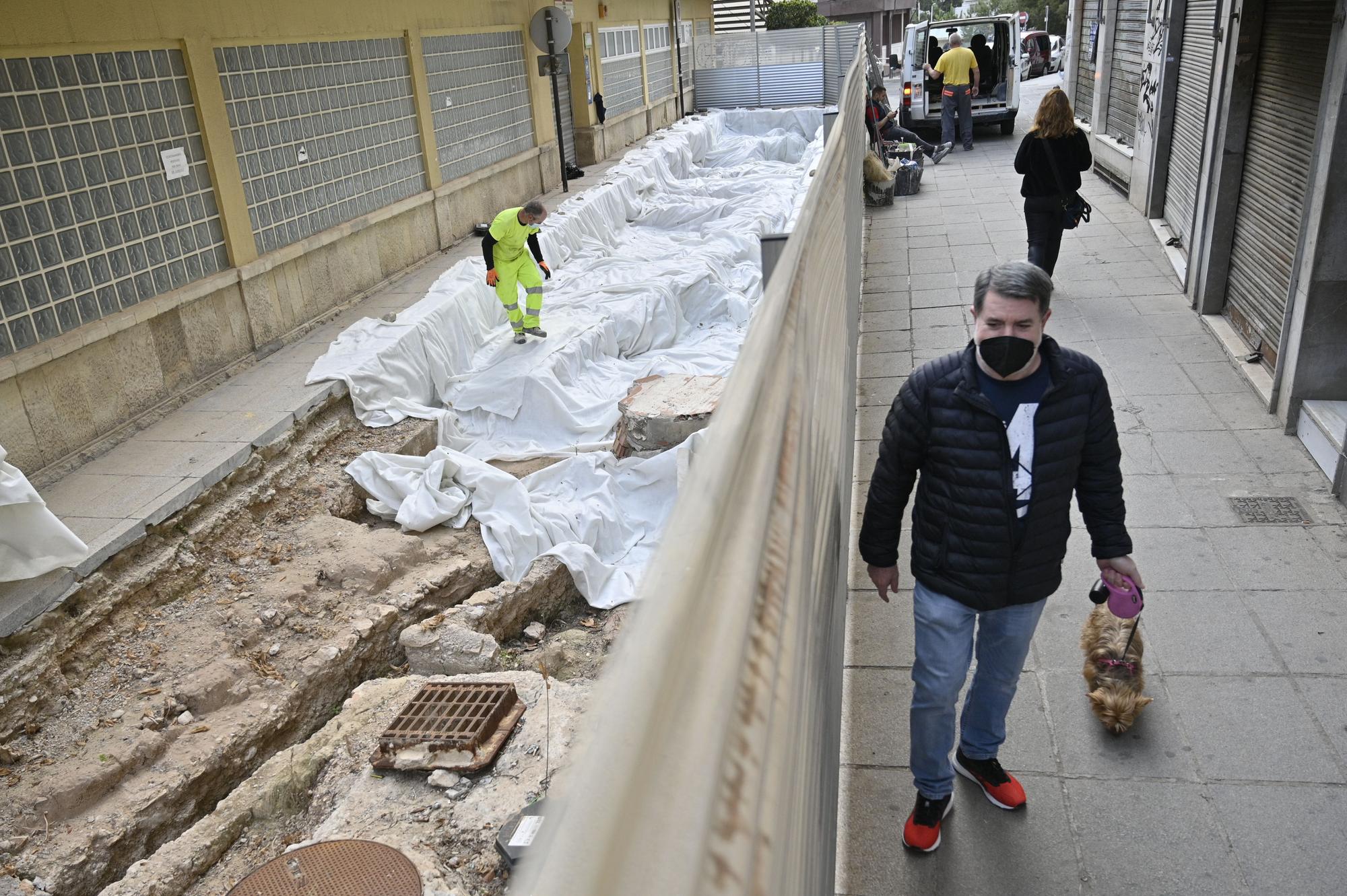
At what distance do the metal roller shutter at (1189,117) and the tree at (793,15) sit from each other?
25.0m

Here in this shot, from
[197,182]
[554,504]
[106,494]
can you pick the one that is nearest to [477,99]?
[197,182]

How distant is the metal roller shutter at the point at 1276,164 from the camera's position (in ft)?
21.2

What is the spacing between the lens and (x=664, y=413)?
7340 mm

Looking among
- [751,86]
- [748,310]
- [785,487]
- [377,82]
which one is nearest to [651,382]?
[748,310]

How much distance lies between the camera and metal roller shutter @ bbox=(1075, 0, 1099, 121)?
15867 millimetres

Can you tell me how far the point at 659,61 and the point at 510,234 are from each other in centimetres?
1684

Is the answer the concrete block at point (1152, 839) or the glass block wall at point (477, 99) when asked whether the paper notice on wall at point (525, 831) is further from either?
the glass block wall at point (477, 99)

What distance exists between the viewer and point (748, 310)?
10.5 m

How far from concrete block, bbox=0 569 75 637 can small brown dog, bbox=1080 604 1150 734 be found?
4721 millimetres

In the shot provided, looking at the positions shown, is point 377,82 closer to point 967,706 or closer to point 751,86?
point 967,706

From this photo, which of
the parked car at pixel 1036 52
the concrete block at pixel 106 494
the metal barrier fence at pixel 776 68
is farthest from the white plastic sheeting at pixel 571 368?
the parked car at pixel 1036 52

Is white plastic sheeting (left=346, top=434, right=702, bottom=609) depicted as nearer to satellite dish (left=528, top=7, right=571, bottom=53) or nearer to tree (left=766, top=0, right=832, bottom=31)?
satellite dish (left=528, top=7, right=571, bottom=53)

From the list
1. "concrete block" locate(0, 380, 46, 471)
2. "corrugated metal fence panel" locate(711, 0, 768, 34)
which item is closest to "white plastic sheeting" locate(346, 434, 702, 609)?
"concrete block" locate(0, 380, 46, 471)

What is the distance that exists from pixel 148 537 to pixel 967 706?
14.9 ft
